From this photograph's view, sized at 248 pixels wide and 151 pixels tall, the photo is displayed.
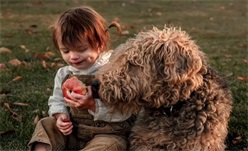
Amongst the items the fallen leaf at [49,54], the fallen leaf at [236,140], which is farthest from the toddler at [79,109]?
the fallen leaf at [49,54]

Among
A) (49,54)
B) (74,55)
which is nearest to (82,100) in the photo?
(74,55)

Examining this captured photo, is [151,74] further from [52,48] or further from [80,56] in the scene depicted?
[52,48]

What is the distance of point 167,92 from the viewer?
153 inches

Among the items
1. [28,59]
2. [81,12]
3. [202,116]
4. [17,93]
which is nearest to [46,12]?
[28,59]

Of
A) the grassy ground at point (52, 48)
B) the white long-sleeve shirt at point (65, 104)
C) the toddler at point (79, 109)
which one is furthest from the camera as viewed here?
the grassy ground at point (52, 48)

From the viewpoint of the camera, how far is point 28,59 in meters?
9.28

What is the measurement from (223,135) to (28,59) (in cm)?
580

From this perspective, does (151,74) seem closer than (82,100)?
Yes

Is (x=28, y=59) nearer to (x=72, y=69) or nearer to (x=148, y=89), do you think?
(x=72, y=69)

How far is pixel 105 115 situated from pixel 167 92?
31.0 inches

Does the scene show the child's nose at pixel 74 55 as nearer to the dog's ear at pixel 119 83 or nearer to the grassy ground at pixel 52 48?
the dog's ear at pixel 119 83

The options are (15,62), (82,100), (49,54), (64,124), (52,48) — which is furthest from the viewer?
(52,48)

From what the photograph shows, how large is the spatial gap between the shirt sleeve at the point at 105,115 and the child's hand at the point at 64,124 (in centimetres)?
25

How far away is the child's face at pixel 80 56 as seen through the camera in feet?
15.1
